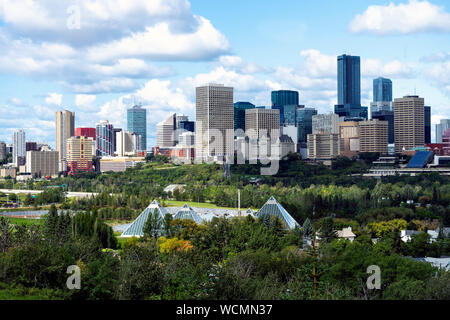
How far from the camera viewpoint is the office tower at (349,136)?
8619cm

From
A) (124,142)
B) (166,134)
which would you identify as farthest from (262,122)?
(166,134)

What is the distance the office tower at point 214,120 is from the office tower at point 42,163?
18034 millimetres

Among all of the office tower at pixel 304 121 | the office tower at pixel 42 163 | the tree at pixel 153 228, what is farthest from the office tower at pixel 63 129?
the tree at pixel 153 228

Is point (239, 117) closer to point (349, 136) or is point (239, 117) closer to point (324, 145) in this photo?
point (349, 136)

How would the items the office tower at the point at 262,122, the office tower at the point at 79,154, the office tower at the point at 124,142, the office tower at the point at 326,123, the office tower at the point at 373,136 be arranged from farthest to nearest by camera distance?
the office tower at the point at 124,142
the office tower at the point at 326,123
the office tower at the point at 262,122
the office tower at the point at 373,136
the office tower at the point at 79,154

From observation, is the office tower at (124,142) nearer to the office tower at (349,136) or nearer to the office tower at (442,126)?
the office tower at (349,136)

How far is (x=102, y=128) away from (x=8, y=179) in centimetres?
3571

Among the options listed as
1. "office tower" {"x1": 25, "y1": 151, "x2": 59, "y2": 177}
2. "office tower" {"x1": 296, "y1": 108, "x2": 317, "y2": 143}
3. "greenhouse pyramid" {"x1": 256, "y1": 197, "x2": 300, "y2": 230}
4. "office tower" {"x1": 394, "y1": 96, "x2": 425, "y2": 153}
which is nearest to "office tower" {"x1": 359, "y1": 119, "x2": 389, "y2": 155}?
"office tower" {"x1": 394, "y1": 96, "x2": 425, "y2": 153}

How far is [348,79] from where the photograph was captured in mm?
126812

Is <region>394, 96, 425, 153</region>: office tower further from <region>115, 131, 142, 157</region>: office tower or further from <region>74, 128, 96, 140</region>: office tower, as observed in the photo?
<region>74, 128, 96, 140</region>: office tower

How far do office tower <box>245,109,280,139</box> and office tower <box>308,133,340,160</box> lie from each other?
7.29 metres

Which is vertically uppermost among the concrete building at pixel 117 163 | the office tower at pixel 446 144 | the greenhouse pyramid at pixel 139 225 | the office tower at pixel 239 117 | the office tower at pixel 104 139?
the office tower at pixel 239 117

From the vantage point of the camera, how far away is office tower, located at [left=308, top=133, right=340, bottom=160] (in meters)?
79.9

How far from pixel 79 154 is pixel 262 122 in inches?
1022
